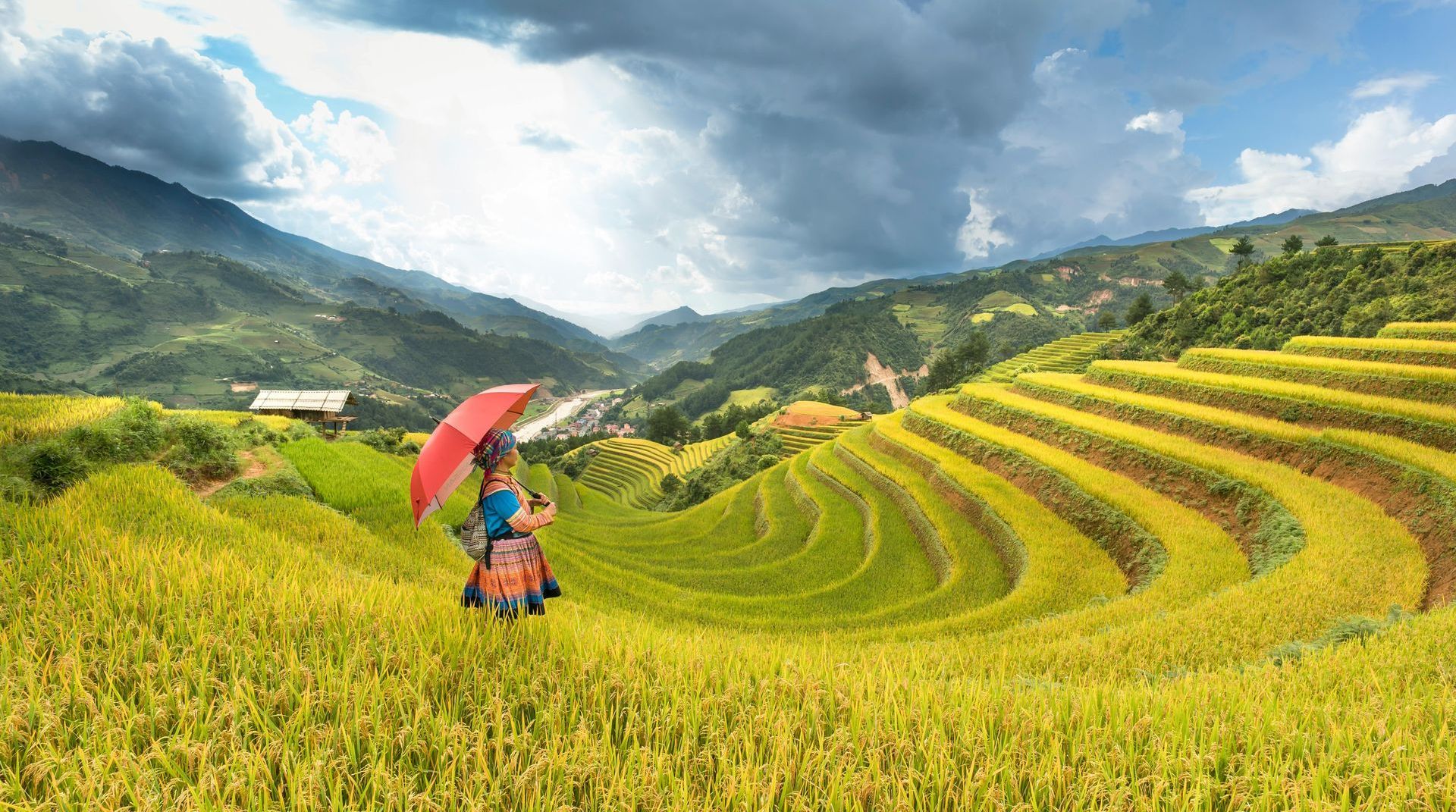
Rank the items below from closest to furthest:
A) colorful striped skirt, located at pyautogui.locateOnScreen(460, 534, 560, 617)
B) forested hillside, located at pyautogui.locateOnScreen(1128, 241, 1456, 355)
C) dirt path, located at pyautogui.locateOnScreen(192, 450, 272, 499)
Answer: colorful striped skirt, located at pyautogui.locateOnScreen(460, 534, 560, 617), dirt path, located at pyautogui.locateOnScreen(192, 450, 272, 499), forested hillside, located at pyautogui.locateOnScreen(1128, 241, 1456, 355)

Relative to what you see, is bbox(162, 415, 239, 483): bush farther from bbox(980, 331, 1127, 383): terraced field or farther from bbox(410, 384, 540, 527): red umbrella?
bbox(980, 331, 1127, 383): terraced field

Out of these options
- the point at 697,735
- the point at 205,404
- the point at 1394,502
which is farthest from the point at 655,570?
the point at 205,404

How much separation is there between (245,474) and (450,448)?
9279 mm

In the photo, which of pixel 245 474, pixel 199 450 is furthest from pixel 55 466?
pixel 245 474

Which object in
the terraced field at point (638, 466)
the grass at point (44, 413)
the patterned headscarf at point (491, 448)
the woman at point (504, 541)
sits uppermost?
the grass at point (44, 413)

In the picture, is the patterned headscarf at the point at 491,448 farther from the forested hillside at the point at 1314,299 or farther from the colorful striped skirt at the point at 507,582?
the forested hillside at the point at 1314,299

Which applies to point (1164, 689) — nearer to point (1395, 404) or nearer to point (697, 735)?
point (697, 735)

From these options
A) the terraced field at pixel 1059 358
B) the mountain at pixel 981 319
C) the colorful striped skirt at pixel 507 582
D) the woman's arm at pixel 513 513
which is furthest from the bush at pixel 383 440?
the mountain at pixel 981 319

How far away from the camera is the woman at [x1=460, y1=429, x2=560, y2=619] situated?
3684mm

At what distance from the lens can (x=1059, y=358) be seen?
47.2 metres

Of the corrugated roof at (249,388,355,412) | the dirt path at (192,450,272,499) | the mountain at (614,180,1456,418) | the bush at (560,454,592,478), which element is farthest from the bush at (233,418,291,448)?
the mountain at (614,180,1456,418)

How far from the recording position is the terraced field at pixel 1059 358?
4431 cm

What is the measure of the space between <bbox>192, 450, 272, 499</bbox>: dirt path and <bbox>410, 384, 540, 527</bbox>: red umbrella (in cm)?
691

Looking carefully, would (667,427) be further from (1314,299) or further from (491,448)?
(491,448)
